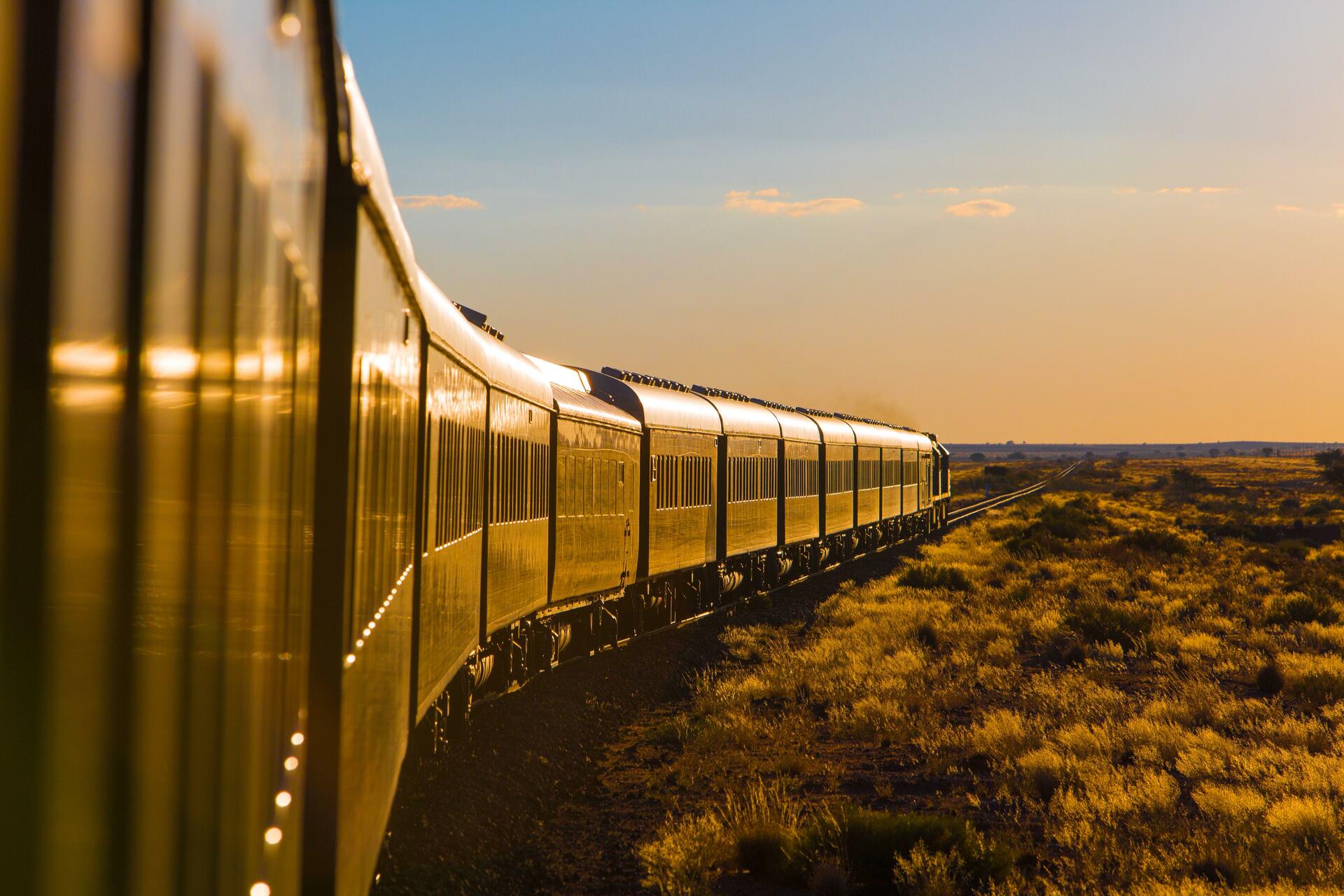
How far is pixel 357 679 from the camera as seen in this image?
3.88 metres

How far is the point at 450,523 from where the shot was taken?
7797mm

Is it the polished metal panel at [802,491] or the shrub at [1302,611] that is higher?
the polished metal panel at [802,491]

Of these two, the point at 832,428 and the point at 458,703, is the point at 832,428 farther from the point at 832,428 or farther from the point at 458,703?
the point at 458,703

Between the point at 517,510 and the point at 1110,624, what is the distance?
13.8m

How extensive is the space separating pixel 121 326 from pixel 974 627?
22355 mm

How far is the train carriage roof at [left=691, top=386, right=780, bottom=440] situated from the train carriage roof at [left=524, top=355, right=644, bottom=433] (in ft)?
16.5

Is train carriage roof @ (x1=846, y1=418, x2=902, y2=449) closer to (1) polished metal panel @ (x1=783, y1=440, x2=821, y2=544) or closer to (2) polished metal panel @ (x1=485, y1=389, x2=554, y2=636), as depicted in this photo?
(1) polished metal panel @ (x1=783, y1=440, x2=821, y2=544)

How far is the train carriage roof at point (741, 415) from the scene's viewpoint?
894 inches

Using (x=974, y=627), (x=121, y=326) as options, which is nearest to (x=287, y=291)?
(x=121, y=326)

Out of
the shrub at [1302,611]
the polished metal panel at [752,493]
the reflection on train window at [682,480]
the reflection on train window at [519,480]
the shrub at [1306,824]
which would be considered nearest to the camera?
the shrub at [1306,824]

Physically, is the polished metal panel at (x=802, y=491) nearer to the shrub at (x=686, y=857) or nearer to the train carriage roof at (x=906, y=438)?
the train carriage roof at (x=906, y=438)

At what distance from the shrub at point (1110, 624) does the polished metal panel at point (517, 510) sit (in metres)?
11.8

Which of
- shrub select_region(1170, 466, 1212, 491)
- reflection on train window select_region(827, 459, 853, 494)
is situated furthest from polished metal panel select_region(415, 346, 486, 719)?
shrub select_region(1170, 466, 1212, 491)

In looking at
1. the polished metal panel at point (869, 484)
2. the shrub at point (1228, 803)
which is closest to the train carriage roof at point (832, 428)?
the polished metal panel at point (869, 484)
